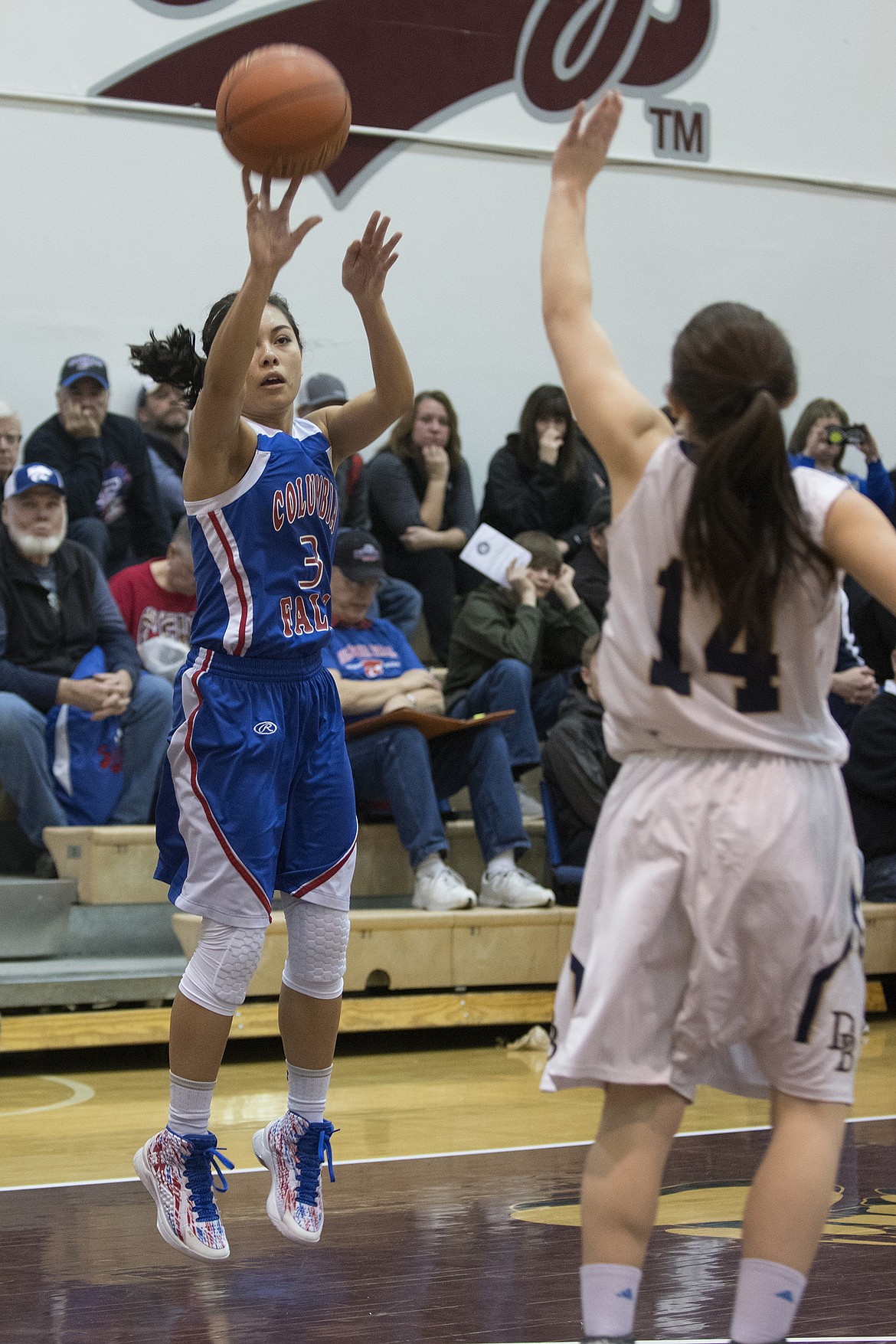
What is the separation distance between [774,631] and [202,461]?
1.25 m

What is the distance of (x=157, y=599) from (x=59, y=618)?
0.49 metres

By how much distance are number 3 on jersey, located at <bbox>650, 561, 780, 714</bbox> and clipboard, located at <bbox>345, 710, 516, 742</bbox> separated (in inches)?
122

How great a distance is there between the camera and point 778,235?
845cm

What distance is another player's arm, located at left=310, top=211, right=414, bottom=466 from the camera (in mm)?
3041

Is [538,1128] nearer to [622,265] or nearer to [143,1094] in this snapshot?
[143,1094]

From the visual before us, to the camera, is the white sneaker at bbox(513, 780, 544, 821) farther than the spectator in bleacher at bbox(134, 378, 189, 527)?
No

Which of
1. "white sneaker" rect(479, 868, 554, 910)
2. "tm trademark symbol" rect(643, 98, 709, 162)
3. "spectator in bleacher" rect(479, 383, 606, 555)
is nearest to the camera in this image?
Answer: "white sneaker" rect(479, 868, 554, 910)

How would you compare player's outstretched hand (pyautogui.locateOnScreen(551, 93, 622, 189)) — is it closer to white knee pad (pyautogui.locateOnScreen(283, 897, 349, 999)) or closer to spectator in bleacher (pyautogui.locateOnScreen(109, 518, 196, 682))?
white knee pad (pyautogui.locateOnScreen(283, 897, 349, 999))

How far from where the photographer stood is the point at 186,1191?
9.38ft

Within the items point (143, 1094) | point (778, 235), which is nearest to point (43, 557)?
point (143, 1094)

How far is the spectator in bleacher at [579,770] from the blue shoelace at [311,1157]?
2406mm

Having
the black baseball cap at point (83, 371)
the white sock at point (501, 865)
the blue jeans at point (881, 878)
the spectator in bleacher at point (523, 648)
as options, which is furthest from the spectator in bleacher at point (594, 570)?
the black baseball cap at point (83, 371)

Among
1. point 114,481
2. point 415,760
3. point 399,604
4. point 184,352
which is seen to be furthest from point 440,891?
point 184,352

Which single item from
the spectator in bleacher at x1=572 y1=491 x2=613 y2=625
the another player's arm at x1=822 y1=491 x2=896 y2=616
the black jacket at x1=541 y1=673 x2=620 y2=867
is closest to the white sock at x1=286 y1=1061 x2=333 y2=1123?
the another player's arm at x1=822 y1=491 x2=896 y2=616
